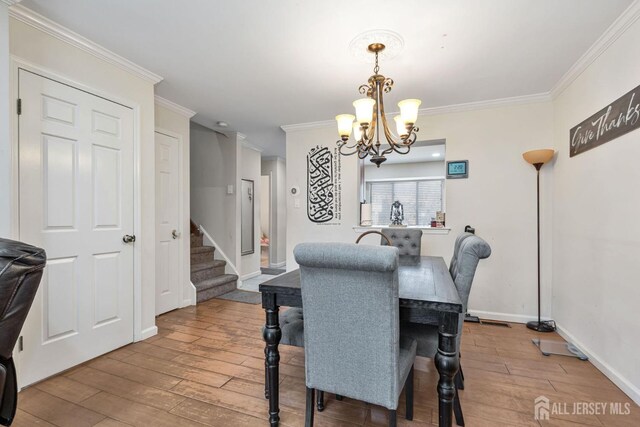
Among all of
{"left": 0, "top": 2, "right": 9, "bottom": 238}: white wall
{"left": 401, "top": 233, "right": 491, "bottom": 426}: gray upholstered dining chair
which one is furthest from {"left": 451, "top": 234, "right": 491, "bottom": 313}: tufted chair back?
{"left": 0, "top": 2, "right": 9, "bottom": 238}: white wall

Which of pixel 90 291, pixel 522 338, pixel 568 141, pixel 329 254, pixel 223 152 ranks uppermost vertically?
pixel 223 152

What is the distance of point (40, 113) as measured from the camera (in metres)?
1.98

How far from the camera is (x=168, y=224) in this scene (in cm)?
342

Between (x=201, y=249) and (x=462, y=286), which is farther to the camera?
(x=201, y=249)

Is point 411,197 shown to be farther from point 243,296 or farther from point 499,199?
point 243,296

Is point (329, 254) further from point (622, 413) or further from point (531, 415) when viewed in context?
point (622, 413)

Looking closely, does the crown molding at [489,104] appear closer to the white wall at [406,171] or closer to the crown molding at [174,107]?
the crown molding at [174,107]

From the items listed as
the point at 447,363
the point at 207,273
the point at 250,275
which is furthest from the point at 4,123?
the point at 250,275

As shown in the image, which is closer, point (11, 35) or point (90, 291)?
point (11, 35)

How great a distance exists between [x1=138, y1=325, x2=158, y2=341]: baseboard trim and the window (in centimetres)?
570

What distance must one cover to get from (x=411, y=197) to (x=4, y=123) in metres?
7.39

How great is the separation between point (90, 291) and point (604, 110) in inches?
159

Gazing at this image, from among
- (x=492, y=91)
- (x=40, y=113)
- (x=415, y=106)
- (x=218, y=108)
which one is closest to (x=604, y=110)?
(x=492, y=91)

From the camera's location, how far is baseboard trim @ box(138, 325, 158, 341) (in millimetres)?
2687
